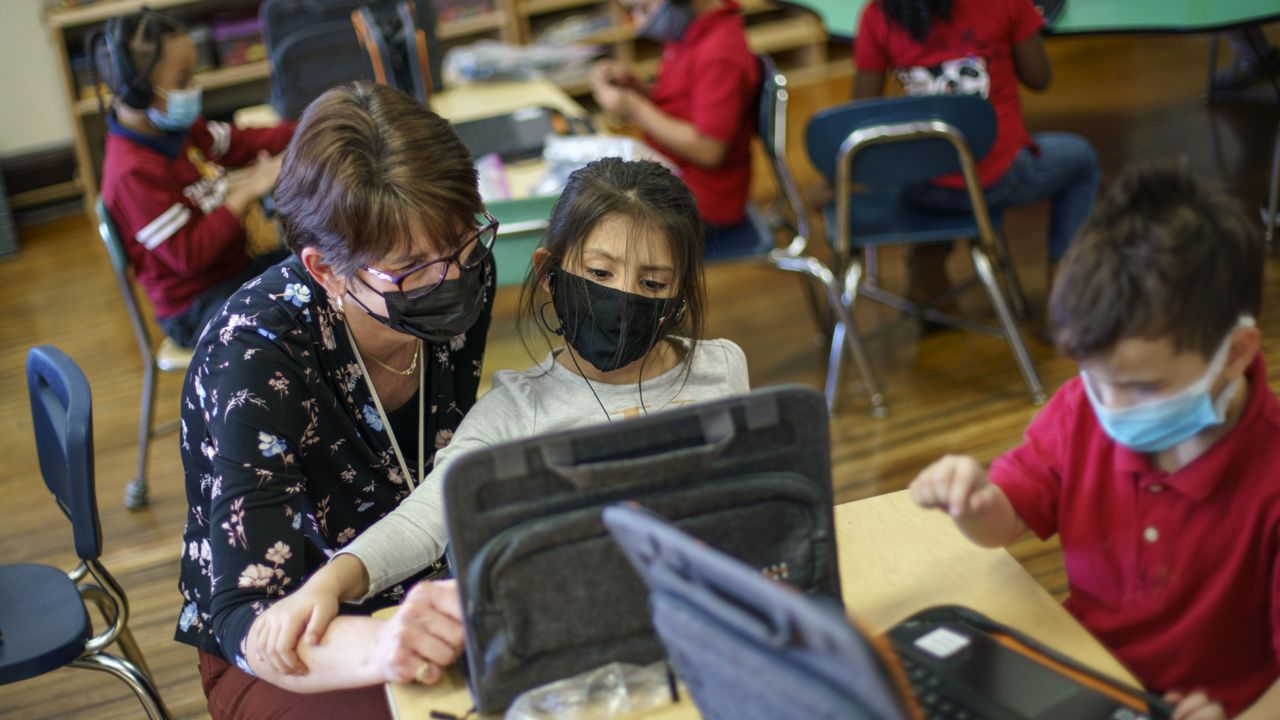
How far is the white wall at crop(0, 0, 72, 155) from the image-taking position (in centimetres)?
527

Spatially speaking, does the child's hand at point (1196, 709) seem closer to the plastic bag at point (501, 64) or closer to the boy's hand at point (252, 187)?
the boy's hand at point (252, 187)

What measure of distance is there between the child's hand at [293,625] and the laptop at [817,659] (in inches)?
18.0

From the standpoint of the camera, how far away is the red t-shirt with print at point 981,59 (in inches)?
115

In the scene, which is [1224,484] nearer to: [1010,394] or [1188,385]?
[1188,385]

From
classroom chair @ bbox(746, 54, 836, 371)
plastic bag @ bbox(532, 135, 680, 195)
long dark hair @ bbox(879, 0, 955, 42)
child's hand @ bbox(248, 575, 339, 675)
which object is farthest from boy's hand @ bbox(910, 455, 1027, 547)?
long dark hair @ bbox(879, 0, 955, 42)

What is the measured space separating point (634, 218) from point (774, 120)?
1543 mm

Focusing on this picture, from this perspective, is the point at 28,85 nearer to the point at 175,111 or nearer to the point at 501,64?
the point at 501,64

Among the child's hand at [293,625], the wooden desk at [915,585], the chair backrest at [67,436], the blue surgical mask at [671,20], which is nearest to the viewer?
the wooden desk at [915,585]

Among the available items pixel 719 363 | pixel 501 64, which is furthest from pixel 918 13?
pixel 719 363

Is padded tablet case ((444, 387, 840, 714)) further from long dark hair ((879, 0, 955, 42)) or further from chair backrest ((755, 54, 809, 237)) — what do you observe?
long dark hair ((879, 0, 955, 42))

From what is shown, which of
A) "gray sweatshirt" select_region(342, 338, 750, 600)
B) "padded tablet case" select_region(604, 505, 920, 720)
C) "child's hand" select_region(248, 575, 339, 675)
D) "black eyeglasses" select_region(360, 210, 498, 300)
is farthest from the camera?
"black eyeglasses" select_region(360, 210, 498, 300)

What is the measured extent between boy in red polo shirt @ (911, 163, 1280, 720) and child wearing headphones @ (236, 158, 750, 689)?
16.2 inches

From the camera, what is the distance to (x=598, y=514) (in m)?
0.94

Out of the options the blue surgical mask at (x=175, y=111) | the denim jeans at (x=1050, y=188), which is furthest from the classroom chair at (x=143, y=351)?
the denim jeans at (x=1050, y=188)
